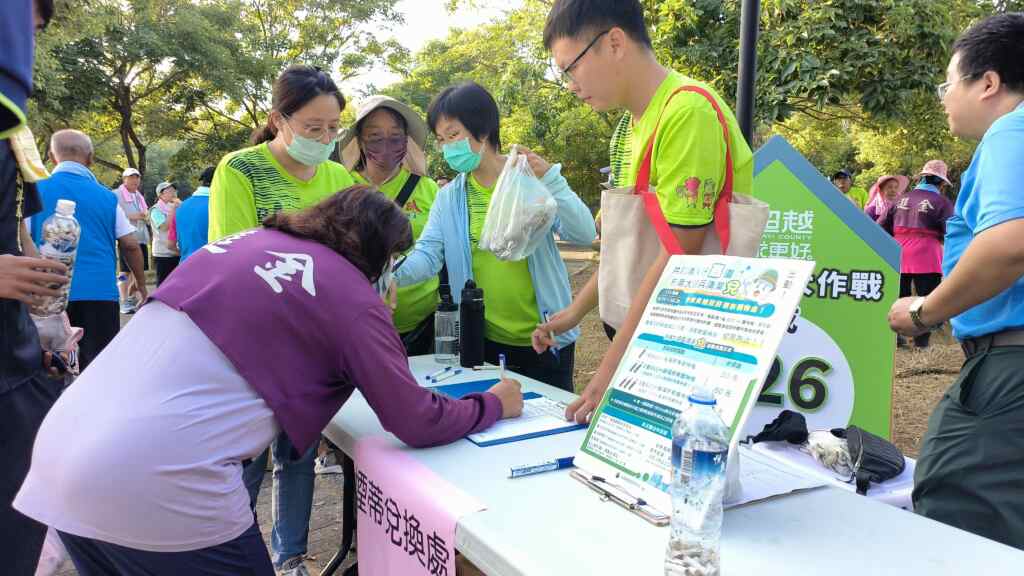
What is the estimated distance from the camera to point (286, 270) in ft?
4.48

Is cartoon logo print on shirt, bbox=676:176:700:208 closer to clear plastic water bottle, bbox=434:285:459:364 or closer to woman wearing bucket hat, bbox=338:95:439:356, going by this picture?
clear plastic water bottle, bbox=434:285:459:364

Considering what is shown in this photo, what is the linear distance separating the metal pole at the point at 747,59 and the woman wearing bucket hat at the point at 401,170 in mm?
1548

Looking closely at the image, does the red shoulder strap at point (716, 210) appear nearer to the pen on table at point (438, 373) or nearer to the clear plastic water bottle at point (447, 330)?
the pen on table at point (438, 373)

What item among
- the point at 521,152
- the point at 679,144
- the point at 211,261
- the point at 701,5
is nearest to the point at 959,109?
the point at 679,144

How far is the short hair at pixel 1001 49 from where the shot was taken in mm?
1548

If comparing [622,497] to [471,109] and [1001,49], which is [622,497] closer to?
[1001,49]

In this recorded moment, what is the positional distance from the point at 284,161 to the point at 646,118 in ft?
4.83

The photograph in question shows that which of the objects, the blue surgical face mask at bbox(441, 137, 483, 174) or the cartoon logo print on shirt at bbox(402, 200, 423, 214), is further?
the cartoon logo print on shirt at bbox(402, 200, 423, 214)

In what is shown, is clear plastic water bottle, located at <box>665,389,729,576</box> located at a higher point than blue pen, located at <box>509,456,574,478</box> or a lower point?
higher

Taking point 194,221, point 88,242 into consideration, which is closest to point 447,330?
point 88,242

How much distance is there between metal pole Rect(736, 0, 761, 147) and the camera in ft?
9.73

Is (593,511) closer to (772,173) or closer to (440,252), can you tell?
(440,252)

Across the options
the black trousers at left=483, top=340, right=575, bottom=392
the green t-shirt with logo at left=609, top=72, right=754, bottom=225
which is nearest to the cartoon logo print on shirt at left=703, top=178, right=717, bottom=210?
the green t-shirt with logo at left=609, top=72, right=754, bottom=225

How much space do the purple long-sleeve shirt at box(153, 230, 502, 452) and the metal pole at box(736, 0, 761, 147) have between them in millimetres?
2342
